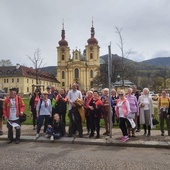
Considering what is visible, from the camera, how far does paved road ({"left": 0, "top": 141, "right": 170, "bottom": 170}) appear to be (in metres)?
6.48

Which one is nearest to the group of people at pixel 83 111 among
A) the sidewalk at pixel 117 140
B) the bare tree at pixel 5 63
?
the sidewalk at pixel 117 140

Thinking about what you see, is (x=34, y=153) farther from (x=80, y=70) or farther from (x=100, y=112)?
(x=80, y=70)

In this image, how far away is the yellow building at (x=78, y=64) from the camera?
108438 mm

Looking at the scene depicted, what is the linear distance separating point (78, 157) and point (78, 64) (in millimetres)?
102558

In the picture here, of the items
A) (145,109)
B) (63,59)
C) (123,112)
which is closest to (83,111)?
(123,112)

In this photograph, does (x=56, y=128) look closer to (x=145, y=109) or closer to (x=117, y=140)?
(x=117, y=140)

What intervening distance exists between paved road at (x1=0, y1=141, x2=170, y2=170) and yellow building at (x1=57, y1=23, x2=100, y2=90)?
97.2 metres

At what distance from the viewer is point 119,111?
9.59 m

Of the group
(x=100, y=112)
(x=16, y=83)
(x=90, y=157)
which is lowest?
(x=90, y=157)

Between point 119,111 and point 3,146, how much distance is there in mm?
4131

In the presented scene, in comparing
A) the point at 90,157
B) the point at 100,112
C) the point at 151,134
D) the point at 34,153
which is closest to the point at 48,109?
the point at 100,112

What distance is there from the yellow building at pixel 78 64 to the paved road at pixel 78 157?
97.2 metres

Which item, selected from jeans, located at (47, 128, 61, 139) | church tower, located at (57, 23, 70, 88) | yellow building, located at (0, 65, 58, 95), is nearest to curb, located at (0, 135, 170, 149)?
jeans, located at (47, 128, 61, 139)

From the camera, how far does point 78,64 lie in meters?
109
